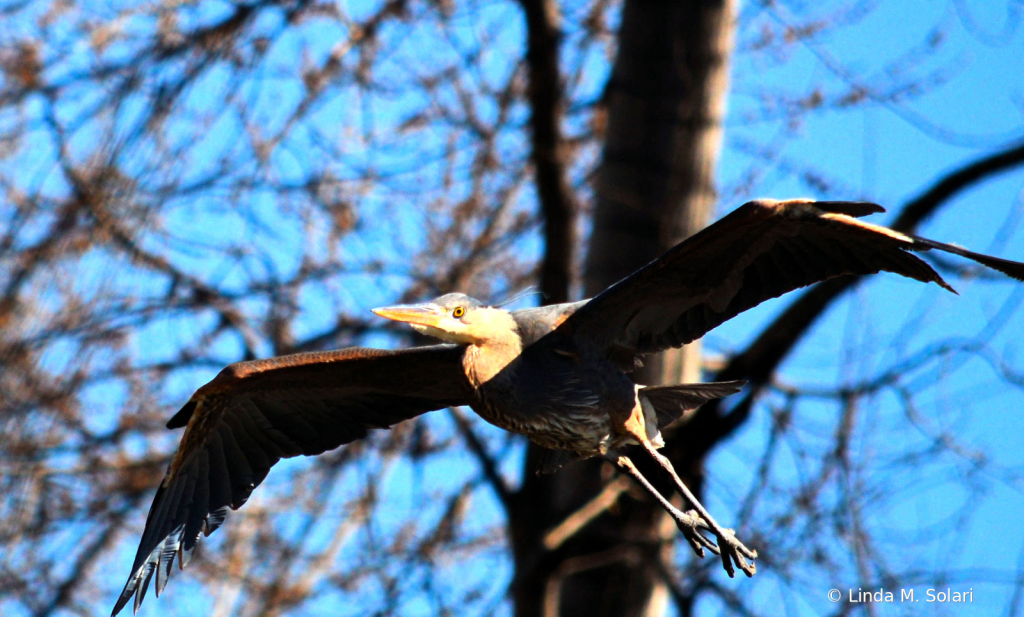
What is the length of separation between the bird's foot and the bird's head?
0.86 m

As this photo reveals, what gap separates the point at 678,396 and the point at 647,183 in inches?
97.1

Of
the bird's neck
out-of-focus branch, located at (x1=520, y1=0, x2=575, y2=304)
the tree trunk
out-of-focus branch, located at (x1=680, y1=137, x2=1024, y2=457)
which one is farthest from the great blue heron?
out-of-focus branch, located at (x1=680, y1=137, x2=1024, y2=457)

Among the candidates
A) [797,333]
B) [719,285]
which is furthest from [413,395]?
[797,333]

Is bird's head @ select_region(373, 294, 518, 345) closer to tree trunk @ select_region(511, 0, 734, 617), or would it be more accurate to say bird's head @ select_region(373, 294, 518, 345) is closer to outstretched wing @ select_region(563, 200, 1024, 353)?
outstretched wing @ select_region(563, 200, 1024, 353)

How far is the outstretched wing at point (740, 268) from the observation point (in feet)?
11.3

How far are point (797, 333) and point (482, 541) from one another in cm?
263

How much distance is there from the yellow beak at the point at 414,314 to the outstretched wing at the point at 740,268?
45cm

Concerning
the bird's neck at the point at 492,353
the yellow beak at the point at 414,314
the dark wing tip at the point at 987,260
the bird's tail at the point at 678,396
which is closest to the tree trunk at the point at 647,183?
the bird's tail at the point at 678,396

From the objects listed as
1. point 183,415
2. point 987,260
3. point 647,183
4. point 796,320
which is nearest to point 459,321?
point 183,415

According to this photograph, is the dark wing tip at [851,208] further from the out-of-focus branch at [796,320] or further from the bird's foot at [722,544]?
the out-of-focus branch at [796,320]

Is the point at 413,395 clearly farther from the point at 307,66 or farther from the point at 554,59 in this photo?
the point at 307,66

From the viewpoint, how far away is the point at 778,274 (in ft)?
12.2

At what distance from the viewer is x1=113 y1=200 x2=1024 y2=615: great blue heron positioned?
3.59 metres

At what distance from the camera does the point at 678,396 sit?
162 inches
